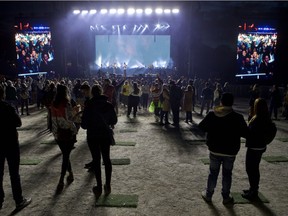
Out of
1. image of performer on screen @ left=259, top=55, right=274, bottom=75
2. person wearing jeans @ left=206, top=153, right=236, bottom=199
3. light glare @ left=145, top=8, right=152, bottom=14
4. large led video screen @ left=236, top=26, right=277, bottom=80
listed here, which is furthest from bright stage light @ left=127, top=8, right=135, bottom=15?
person wearing jeans @ left=206, top=153, right=236, bottom=199

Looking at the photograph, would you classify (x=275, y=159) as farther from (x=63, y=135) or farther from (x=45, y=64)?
(x=45, y=64)

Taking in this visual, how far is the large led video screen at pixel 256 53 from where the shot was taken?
2733cm

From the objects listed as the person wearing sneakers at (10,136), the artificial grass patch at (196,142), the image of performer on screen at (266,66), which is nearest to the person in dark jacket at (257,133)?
the person wearing sneakers at (10,136)

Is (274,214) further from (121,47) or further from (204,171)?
(121,47)

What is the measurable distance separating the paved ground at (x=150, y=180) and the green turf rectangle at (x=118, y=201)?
0.12m

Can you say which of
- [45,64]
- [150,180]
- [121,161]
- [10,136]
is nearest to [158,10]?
[45,64]

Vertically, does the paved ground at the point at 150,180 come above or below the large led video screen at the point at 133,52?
below

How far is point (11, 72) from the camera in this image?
28031 millimetres

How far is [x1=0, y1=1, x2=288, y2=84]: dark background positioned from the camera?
28297 millimetres

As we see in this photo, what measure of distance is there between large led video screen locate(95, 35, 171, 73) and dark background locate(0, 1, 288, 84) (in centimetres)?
496

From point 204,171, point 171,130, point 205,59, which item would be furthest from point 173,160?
point 205,59

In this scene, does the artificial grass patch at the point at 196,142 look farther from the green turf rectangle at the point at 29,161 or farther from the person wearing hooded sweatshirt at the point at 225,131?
the green turf rectangle at the point at 29,161

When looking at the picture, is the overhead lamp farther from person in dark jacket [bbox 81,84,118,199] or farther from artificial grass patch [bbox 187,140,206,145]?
person in dark jacket [bbox 81,84,118,199]

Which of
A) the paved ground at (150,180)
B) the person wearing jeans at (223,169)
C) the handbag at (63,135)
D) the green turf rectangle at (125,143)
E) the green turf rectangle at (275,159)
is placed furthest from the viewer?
the green turf rectangle at (125,143)
